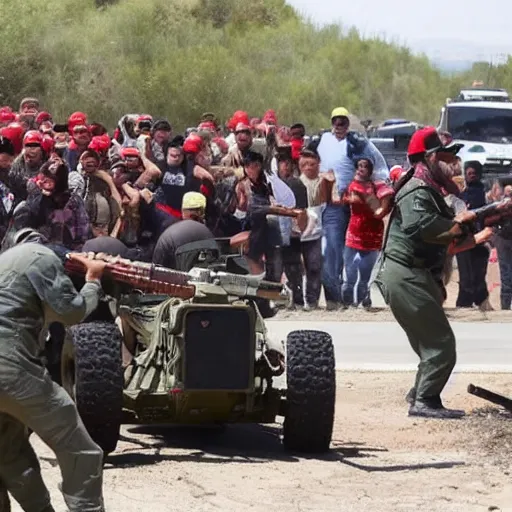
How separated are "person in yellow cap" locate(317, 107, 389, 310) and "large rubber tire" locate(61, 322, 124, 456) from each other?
7.92 meters

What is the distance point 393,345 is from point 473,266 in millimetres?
3091

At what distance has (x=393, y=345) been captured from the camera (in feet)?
51.3

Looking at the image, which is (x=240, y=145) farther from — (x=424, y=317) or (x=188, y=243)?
(x=188, y=243)

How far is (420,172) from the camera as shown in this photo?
11.7 meters

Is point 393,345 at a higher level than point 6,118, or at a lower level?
lower

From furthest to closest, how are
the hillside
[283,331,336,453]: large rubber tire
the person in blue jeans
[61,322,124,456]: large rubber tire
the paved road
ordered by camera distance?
the hillside, the person in blue jeans, the paved road, [283,331,336,453]: large rubber tire, [61,322,124,456]: large rubber tire

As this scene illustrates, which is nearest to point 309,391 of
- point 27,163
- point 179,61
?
point 27,163

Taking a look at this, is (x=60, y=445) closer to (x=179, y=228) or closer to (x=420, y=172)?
(x=179, y=228)

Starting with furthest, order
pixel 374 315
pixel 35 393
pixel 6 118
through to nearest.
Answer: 1. pixel 6 118
2. pixel 374 315
3. pixel 35 393

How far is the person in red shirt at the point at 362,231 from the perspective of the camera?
57.2ft

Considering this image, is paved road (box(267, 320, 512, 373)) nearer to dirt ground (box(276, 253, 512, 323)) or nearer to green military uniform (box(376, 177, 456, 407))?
dirt ground (box(276, 253, 512, 323))

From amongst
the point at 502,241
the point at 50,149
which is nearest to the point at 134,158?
the point at 50,149

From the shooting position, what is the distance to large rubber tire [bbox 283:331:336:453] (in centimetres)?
1025

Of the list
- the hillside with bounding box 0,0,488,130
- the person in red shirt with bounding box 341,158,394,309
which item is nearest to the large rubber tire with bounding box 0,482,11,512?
the person in red shirt with bounding box 341,158,394,309
